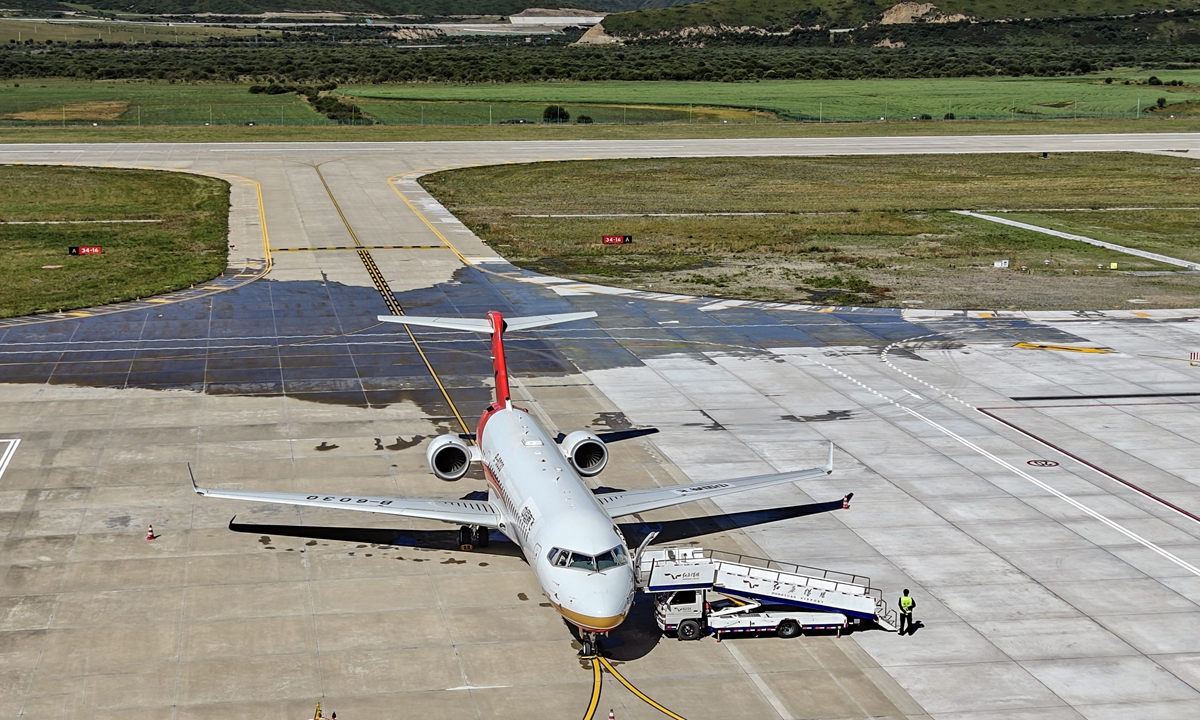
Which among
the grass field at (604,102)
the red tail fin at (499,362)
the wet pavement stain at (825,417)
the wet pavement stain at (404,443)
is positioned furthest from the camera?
the grass field at (604,102)

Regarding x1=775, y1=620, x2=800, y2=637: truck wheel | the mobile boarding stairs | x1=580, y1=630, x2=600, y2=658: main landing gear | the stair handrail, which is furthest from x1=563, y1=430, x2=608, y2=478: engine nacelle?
x1=775, y1=620, x2=800, y2=637: truck wheel

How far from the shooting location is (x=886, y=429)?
44.5 m

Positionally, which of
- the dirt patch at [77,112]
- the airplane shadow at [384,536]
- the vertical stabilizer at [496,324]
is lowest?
the airplane shadow at [384,536]

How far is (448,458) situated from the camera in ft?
112

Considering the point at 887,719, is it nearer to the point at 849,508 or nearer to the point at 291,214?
the point at 849,508

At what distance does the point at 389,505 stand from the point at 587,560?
7.29 meters

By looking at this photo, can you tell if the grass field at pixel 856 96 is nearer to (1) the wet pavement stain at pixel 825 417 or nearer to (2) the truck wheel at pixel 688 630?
(1) the wet pavement stain at pixel 825 417

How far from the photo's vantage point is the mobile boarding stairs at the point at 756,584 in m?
29.1

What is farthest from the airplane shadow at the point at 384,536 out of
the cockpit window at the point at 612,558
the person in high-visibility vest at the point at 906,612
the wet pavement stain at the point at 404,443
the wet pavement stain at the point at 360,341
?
the person in high-visibility vest at the point at 906,612

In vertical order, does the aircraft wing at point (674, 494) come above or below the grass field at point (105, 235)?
above

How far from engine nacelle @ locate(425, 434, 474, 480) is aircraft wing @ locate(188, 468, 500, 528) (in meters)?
1.63

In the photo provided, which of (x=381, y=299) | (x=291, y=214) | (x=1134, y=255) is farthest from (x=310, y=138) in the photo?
(x=1134, y=255)

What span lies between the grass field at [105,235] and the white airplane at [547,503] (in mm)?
33182

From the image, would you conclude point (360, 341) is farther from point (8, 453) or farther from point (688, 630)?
point (688, 630)
